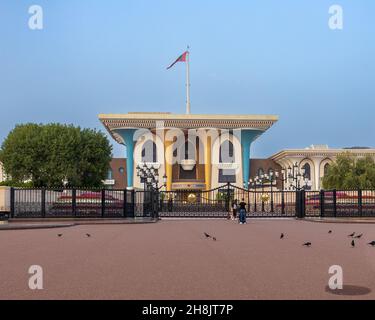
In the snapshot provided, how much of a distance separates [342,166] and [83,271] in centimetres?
5730

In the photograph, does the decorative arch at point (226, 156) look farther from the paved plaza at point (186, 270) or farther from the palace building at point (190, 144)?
the paved plaza at point (186, 270)

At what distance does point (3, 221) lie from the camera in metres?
28.5

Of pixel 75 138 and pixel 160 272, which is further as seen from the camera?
pixel 75 138

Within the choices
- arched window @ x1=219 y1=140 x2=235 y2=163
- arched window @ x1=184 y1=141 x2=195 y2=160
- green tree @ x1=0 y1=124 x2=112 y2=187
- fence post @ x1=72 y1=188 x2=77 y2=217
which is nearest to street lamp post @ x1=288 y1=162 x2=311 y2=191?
arched window @ x1=219 y1=140 x2=235 y2=163

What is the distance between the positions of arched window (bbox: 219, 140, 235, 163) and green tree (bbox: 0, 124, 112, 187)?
91.5ft

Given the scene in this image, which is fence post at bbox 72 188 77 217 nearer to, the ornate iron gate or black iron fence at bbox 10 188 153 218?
black iron fence at bbox 10 188 153 218

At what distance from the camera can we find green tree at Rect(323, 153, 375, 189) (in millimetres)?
61906

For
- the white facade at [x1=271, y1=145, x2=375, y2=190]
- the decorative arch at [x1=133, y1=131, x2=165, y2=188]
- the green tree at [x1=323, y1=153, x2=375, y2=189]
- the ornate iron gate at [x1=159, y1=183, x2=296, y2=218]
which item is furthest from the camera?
the white facade at [x1=271, y1=145, x2=375, y2=190]

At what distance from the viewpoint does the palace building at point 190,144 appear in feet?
253

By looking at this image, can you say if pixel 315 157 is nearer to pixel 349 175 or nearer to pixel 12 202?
pixel 349 175

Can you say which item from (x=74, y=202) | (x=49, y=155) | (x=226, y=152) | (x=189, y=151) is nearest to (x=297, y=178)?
(x=226, y=152)

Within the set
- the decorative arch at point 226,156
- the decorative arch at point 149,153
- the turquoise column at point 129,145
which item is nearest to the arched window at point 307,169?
the decorative arch at point 226,156
